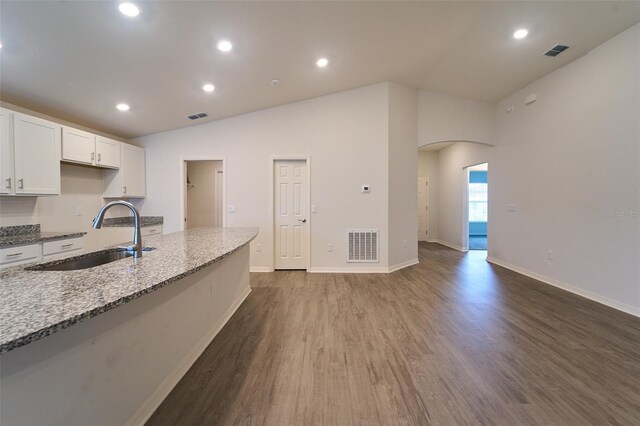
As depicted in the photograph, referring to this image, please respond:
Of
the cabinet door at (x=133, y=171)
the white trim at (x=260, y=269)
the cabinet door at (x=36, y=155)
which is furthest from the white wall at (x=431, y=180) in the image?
the cabinet door at (x=36, y=155)

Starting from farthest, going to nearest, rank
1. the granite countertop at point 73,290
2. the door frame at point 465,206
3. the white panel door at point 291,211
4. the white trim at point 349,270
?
the door frame at point 465,206 → the white panel door at point 291,211 → the white trim at point 349,270 → the granite countertop at point 73,290

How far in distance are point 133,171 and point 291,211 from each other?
2848 mm

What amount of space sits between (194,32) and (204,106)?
63.9 inches

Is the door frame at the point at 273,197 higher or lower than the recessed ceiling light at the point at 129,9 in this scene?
lower

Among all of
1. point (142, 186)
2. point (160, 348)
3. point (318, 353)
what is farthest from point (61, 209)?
point (318, 353)

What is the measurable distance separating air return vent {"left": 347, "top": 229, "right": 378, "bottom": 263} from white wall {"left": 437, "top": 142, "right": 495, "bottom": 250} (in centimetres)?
311

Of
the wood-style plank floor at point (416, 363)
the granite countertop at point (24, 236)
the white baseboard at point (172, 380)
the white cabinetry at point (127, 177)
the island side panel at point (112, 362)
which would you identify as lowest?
the wood-style plank floor at point (416, 363)

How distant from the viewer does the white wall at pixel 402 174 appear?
4.33m

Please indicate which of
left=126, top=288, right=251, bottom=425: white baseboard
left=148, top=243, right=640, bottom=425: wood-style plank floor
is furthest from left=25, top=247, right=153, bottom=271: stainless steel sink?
left=148, top=243, right=640, bottom=425: wood-style plank floor

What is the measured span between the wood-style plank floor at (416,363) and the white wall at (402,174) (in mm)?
1405

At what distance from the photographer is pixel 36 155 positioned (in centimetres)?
289

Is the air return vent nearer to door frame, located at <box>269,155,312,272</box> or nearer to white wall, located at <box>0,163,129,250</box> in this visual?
door frame, located at <box>269,155,312,272</box>

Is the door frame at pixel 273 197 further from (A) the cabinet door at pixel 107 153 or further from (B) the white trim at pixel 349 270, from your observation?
(A) the cabinet door at pixel 107 153

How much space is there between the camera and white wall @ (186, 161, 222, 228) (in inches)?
252
